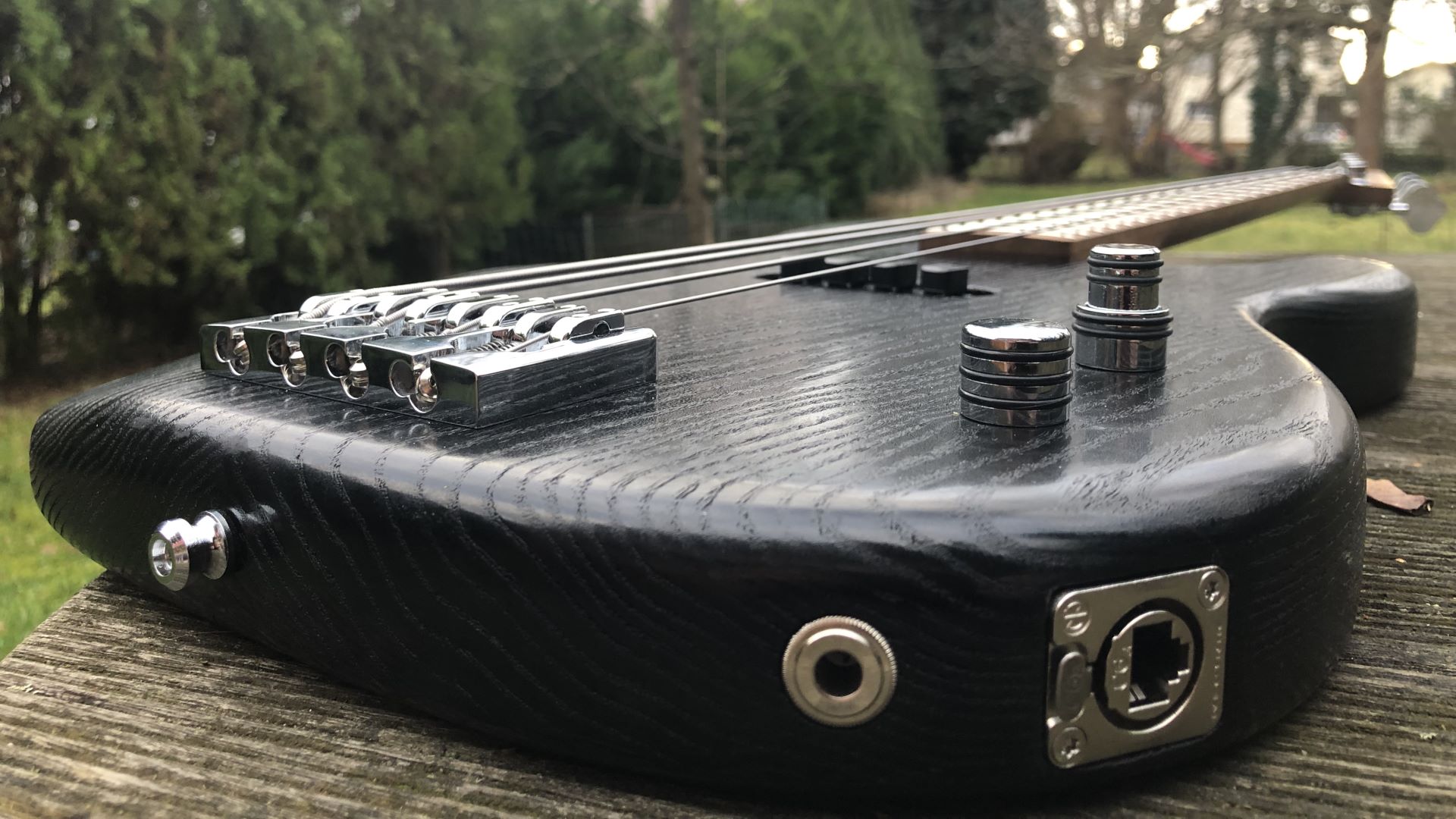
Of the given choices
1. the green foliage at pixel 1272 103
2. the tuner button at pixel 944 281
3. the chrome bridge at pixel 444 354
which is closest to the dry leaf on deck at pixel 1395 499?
the tuner button at pixel 944 281

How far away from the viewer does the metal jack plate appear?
1.84ft

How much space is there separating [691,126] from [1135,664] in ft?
19.4

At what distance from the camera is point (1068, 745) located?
573 millimetres

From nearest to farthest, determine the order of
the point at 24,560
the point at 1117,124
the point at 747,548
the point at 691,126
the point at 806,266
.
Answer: the point at 747,548, the point at 806,266, the point at 24,560, the point at 691,126, the point at 1117,124

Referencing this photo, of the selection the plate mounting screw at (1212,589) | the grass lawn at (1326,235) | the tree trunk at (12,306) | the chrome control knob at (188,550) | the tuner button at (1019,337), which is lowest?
the grass lawn at (1326,235)

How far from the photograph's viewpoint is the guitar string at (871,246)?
1.00 meters

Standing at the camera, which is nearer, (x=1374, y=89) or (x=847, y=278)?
(x=847, y=278)

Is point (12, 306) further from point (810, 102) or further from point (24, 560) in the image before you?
point (810, 102)

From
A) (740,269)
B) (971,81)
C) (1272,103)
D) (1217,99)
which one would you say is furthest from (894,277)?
(1272,103)

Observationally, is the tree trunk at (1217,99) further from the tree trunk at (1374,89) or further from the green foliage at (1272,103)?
the tree trunk at (1374,89)

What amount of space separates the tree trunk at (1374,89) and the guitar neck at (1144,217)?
5.28 metres

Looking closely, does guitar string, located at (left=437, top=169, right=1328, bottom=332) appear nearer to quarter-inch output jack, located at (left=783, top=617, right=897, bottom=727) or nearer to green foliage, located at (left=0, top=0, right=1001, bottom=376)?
quarter-inch output jack, located at (left=783, top=617, right=897, bottom=727)

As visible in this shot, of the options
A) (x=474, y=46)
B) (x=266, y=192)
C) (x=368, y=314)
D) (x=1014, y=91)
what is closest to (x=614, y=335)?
(x=368, y=314)

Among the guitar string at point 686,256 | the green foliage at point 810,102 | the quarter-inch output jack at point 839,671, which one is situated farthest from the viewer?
the green foliage at point 810,102
